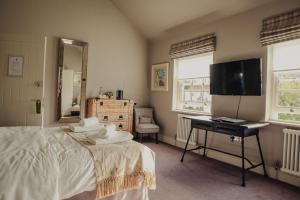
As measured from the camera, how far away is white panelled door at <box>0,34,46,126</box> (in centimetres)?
350

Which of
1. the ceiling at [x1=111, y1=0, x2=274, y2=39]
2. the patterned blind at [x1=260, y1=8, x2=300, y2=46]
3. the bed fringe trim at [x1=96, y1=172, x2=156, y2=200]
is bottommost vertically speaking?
the bed fringe trim at [x1=96, y1=172, x2=156, y2=200]

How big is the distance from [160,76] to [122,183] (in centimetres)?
356

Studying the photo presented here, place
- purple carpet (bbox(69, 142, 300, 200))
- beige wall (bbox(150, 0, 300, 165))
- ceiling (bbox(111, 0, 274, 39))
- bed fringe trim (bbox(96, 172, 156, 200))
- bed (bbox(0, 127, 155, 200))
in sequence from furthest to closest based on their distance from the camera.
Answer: ceiling (bbox(111, 0, 274, 39)), beige wall (bbox(150, 0, 300, 165)), purple carpet (bbox(69, 142, 300, 200)), bed fringe trim (bbox(96, 172, 156, 200)), bed (bbox(0, 127, 155, 200))

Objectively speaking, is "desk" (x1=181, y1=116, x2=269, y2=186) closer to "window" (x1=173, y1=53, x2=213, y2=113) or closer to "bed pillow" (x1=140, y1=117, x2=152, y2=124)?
"window" (x1=173, y1=53, x2=213, y2=113)

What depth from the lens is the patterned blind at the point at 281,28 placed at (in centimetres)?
262

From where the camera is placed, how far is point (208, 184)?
2639 mm

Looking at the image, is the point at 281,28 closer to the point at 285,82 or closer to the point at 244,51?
the point at 244,51

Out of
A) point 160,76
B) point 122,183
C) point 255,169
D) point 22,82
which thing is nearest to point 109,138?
point 122,183

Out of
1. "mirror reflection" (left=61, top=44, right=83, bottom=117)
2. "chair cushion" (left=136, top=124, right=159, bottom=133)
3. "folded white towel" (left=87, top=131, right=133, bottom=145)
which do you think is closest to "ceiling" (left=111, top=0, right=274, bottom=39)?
"mirror reflection" (left=61, top=44, right=83, bottom=117)

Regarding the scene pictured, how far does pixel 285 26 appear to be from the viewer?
2713 mm

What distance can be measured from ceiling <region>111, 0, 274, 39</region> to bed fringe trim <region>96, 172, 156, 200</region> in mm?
2866

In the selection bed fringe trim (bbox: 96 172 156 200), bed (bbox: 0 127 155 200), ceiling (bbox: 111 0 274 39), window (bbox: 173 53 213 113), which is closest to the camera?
bed (bbox: 0 127 155 200)

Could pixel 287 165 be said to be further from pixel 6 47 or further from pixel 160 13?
pixel 6 47

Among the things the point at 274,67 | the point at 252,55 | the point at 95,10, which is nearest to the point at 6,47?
the point at 95,10
